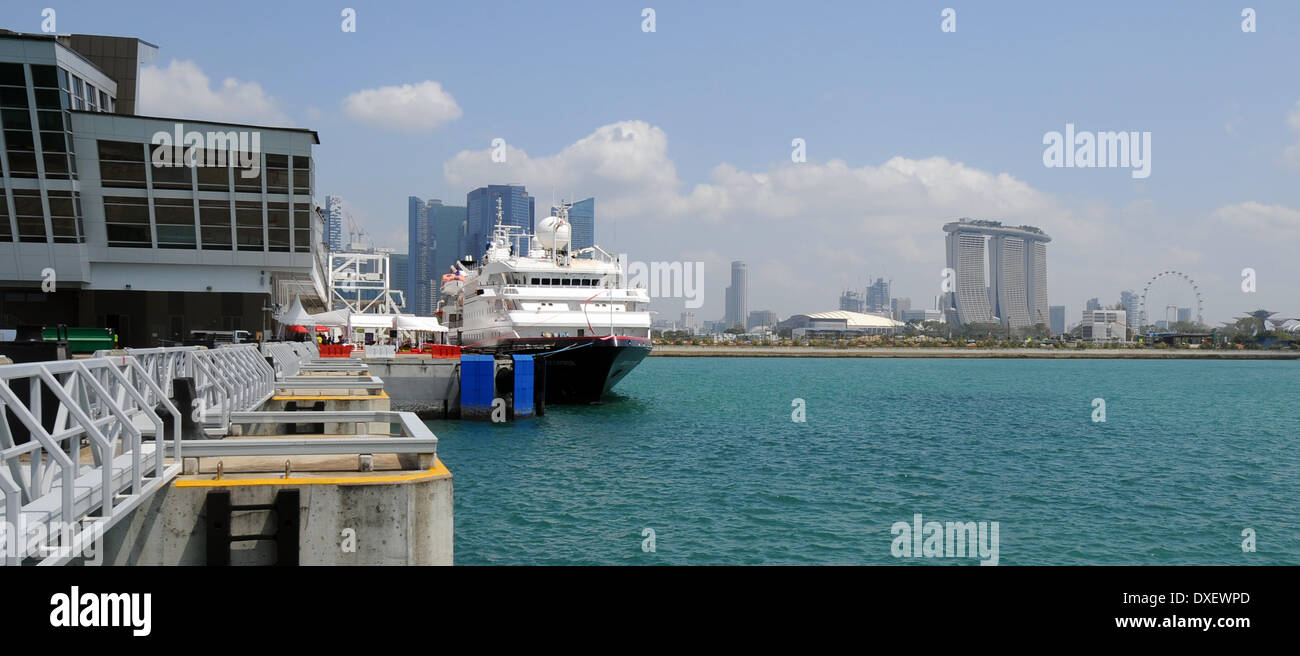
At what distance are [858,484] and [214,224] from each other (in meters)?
31.8

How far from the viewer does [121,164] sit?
37.7 metres

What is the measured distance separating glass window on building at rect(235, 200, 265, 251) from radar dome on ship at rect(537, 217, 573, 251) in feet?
67.2

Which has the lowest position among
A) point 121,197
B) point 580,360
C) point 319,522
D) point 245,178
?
point 319,522

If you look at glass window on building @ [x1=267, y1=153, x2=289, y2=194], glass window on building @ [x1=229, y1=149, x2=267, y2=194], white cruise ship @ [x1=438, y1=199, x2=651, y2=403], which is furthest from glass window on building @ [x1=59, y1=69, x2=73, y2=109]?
white cruise ship @ [x1=438, y1=199, x2=651, y2=403]

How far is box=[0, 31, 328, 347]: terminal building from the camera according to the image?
36156 mm

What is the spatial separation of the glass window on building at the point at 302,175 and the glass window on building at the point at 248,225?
1878 millimetres

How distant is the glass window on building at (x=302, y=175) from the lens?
3938 cm

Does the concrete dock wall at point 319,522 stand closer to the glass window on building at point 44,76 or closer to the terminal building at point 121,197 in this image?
the terminal building at point 121,197

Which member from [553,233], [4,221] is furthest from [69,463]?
[553,233]

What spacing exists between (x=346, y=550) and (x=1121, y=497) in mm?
20744
